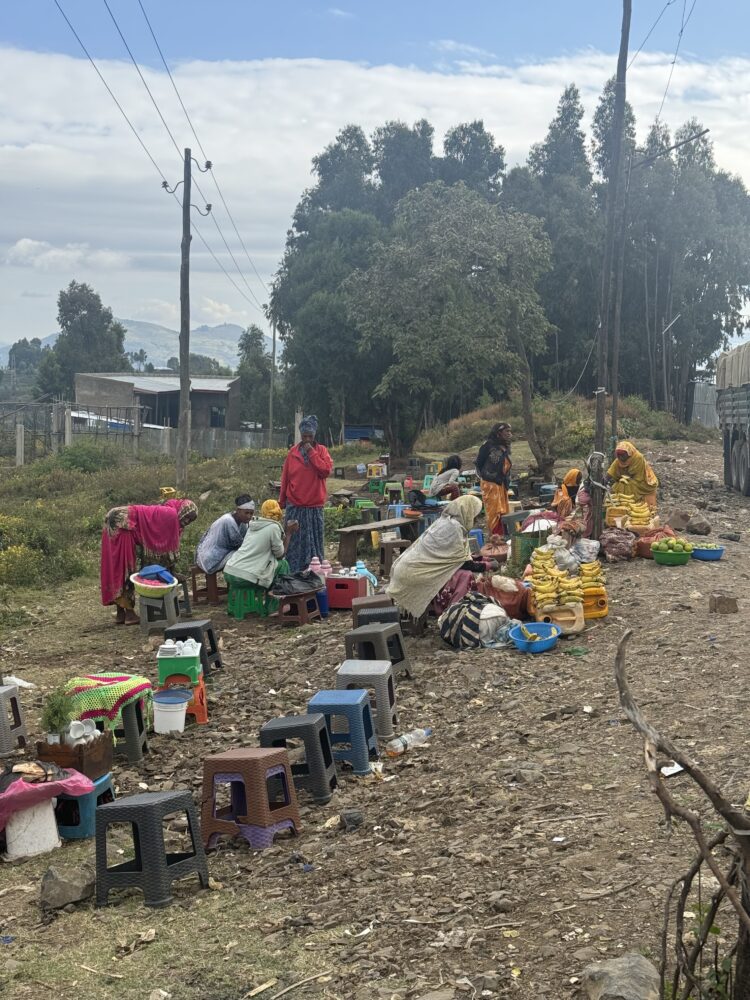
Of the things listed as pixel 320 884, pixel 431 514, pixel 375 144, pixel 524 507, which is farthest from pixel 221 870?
pixel 375 144

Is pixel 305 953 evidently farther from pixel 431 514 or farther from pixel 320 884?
pixel 431 514

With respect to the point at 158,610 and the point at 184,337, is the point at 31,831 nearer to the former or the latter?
the point at 158,610

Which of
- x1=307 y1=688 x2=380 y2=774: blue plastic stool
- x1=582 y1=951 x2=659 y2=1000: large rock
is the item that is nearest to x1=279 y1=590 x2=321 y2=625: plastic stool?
x1=307 y1=688 x2=380 y2=774: blue plastic stool

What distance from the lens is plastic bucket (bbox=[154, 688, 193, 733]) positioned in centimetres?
728

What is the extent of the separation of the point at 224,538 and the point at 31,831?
566 cm

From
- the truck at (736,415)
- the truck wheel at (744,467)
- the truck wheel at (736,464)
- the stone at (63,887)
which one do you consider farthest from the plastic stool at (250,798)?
the truck wheel at (736,464)

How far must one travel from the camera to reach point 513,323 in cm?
2045

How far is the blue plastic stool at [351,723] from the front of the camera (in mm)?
6254

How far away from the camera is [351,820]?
17.9 ft

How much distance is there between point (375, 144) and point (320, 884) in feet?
147

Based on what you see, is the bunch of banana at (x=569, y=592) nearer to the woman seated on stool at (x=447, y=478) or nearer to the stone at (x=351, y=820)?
the stone at (x=351, y=820)

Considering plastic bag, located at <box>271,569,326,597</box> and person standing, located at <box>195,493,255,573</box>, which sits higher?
person standing, located at <box>195,493,255,573</box>

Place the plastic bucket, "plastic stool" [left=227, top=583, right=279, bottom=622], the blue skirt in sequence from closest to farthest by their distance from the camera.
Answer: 1. the plastic bucket
2. "plastic stool" [left=227, top=583, right=279, bottom=622]
3. the blue skirt

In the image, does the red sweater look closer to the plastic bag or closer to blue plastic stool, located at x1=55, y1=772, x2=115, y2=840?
the plastic bag
